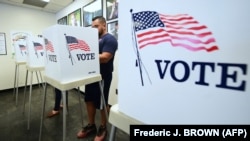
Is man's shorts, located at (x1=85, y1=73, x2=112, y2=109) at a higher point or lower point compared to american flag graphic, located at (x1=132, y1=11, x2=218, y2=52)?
lower

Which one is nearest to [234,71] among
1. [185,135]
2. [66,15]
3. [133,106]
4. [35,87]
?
[185,135]

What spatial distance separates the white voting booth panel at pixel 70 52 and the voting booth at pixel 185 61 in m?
0.68

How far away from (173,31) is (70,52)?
0.90m

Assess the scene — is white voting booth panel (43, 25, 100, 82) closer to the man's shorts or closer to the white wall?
the man's shorts

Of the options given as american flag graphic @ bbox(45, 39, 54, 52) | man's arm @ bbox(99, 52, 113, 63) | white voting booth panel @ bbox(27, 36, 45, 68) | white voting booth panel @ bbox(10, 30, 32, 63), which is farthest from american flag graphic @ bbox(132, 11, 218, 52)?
white voting booth panel @ bbox(10, 30, 32, 63)

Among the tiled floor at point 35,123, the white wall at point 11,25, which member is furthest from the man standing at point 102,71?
the white wall at point 11,25

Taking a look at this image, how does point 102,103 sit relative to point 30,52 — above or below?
below

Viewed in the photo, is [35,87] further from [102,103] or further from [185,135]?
[185,135]

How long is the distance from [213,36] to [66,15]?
13.1 feet

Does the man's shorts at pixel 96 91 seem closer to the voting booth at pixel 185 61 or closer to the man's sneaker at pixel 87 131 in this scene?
the man's sneaker at pixel 87 131

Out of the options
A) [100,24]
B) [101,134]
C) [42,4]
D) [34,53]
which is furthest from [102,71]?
[42,4]

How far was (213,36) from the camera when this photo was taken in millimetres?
361

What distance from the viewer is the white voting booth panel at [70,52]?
108 centimetres

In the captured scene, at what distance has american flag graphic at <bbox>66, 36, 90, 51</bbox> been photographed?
1.13 m
